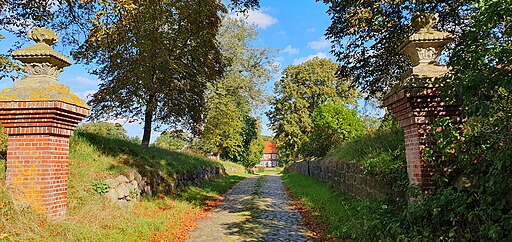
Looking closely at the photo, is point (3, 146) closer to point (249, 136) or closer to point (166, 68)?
point (166, 68)

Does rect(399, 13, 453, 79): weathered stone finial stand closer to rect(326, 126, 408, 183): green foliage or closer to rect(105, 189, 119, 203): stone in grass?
rect(326, 126, 408, 183): green foliage

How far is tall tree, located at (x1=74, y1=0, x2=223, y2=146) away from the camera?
13.5 metres

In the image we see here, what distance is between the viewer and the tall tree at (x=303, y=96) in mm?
37469

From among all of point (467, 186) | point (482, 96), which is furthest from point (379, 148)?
point (482, 96)

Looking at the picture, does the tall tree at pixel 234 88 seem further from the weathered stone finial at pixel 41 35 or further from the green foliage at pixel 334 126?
the weathered stone finial at pixel 41 35

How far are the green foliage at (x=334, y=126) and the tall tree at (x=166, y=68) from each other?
6.74m

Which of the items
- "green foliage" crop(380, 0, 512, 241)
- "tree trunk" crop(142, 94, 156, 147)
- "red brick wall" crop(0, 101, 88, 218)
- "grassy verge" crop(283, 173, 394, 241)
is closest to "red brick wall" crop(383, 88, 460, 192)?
"green foliage" crop(380, 0, 512, 241)

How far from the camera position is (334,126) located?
65.8ft

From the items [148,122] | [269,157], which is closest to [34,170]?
[148,122]

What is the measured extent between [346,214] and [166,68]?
10.3 meters

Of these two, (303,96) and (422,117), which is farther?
(303,96)

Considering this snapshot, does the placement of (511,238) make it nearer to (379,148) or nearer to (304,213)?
(379,148)

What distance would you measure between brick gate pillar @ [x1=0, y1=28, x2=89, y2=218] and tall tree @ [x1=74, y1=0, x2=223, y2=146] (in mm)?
5926

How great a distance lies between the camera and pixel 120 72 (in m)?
15.3
